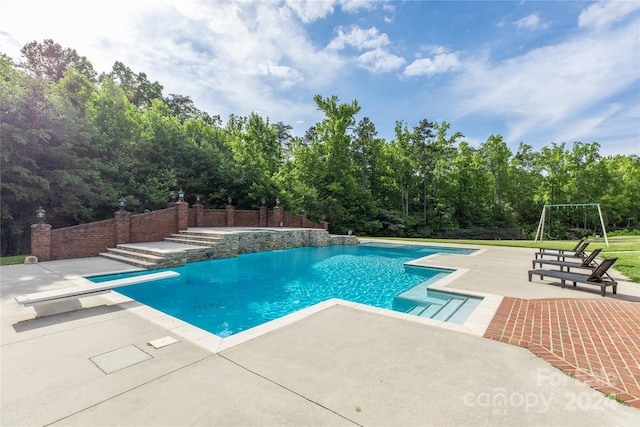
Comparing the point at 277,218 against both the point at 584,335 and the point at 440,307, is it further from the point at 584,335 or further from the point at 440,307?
the point at 584,335

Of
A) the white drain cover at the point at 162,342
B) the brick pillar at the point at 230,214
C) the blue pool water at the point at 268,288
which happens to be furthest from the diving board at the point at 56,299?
the brick pillar at the point at 230,214

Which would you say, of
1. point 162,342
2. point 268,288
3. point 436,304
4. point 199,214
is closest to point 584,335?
point 436,304

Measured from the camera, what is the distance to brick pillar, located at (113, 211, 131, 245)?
11875 millimetres

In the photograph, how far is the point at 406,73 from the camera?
1725 cm

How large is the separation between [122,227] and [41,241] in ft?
8.47

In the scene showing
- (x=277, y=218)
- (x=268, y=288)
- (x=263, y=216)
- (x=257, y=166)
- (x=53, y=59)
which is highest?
(x=53, y=59)

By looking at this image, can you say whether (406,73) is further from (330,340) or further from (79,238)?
(79,238)

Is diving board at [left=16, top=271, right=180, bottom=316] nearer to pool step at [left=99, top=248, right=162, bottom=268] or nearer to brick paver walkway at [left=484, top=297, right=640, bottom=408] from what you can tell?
pool step at [left=99, top=248, right=162, bottom=268]

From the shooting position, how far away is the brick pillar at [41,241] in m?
9.70

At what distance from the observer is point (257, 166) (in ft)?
68.6

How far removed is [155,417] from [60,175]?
12526 mm

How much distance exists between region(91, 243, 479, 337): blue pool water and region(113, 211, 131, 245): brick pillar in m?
3.91

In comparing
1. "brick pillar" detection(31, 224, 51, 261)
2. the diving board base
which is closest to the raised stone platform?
"brick pillar" detection(31, 224, 51, 261)

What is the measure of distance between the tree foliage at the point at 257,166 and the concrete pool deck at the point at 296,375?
9236mm
